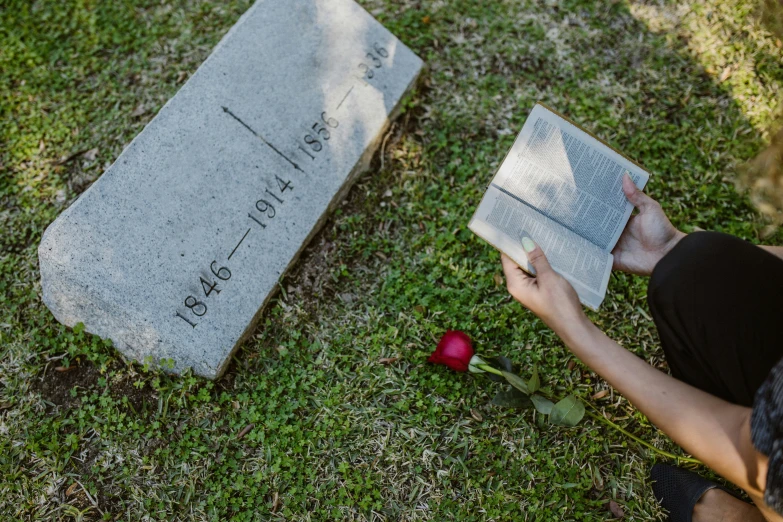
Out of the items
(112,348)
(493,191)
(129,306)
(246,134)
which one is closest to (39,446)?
(112,348)

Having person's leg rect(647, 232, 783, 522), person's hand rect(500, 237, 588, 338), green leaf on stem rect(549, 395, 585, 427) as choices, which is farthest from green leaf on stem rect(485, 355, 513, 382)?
person's leg rect(647, 232, 783, 522)

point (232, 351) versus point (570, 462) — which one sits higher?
point (570, 462)

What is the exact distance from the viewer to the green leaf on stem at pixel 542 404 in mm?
2742

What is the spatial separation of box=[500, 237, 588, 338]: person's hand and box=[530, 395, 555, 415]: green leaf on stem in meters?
0.73

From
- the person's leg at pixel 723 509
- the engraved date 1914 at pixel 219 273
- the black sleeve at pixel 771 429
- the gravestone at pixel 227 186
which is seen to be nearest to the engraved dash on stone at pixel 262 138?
the gravestone at pixel 227 186

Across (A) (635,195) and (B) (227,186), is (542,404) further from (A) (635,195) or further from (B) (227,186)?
(B) (227,186)

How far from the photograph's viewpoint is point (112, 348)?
9.60 ft

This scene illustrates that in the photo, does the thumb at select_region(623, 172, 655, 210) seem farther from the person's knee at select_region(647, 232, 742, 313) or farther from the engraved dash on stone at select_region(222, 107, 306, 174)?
the engraved dash on stone at select_region(222, 107, 306, 174)

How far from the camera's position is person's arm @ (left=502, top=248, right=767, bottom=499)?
5.65ft

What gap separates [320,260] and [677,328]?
197 centimetres

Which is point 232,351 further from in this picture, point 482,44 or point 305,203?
point 482,44

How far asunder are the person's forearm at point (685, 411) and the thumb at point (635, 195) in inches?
30.1

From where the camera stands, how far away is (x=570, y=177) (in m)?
2.53

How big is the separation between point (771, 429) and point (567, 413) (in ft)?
3.71
